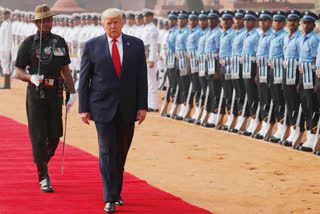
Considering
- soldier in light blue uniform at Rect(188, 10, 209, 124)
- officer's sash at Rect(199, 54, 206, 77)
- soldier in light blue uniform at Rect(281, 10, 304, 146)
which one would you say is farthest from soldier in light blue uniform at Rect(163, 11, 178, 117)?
soldier in light blue uniform at Rect(281, 10, 304, 146)

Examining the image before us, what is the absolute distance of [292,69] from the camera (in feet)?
55.2

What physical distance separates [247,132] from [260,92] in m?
1.11

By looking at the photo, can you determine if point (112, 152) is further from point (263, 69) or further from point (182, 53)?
point (182, 53)

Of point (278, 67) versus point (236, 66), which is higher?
point (278, 67)

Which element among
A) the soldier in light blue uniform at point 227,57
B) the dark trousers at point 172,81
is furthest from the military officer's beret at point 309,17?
the dark trousers at point 172,81

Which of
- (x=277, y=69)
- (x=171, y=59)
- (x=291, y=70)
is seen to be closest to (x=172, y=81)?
(x=171, y=59)

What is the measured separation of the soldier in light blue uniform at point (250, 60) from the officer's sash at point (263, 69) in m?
0.58

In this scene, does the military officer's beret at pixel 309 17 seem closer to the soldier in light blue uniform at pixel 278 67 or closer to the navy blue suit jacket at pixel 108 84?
the soldier in light blue uniform at pixel 278 67

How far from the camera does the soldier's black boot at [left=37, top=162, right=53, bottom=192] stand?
1187 cm

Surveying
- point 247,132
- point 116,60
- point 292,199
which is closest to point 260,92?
point 247,132

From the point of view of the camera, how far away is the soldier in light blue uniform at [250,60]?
61.2 ft

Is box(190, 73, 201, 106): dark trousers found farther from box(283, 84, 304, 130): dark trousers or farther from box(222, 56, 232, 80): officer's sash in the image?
box(283, 84, 304, 130): dark trousers

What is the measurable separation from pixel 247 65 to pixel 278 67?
4.56 ft

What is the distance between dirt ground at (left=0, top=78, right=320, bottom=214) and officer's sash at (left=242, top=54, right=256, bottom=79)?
113cm
